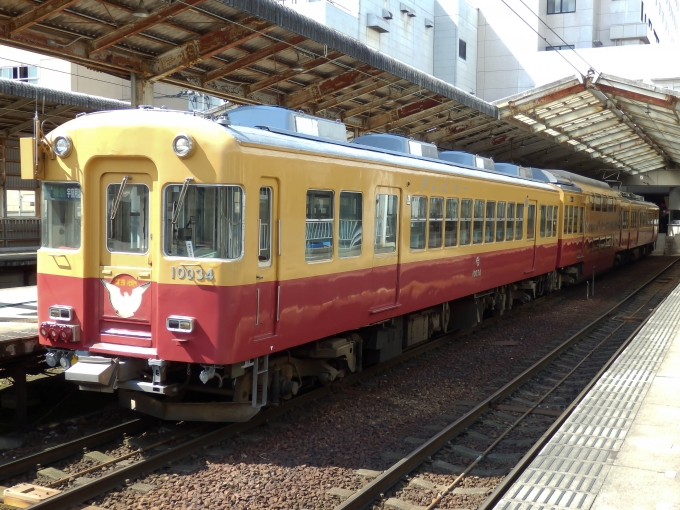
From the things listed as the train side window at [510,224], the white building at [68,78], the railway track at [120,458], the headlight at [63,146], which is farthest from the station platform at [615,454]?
the white building at [68,78]

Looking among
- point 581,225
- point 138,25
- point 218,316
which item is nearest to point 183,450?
point 218,316

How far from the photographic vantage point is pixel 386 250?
356 inches

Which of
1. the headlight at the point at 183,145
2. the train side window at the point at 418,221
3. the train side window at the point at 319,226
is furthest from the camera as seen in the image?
the train side window at the point at 418,221

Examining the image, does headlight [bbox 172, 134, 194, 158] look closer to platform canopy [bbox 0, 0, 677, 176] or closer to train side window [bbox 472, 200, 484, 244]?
platform canopy [bbox 0, 0, 677, 176]

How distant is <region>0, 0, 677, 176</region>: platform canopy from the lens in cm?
1024

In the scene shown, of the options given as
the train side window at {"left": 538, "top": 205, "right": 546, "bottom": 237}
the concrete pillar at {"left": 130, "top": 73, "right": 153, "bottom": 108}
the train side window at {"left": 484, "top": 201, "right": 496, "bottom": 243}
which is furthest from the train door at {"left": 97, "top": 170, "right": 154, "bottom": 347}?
the train side window at {"left": 538, "top": 205, "right": 546, "bottom": 237}

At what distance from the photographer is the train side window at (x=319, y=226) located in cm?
735

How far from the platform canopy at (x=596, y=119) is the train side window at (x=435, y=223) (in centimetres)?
954

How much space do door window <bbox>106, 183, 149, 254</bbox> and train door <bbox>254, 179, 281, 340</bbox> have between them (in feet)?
3.39

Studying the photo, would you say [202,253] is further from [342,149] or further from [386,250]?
[386,250]

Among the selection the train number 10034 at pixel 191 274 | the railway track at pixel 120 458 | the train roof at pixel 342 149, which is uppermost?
the train roof at pixel 342 149

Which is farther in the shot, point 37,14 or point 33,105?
point 33,105

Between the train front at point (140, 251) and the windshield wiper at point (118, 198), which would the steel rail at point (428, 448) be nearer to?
the train front at point (140, 251)

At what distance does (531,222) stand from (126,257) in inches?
416
